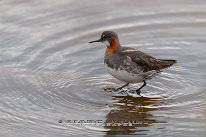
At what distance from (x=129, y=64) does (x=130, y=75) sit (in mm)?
276

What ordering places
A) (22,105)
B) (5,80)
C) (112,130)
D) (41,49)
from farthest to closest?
(41,49)
(5,80)
(22,105)
(112,130)

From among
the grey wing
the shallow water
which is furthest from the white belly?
the shallow water

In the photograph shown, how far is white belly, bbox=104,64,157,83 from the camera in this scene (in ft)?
35.2

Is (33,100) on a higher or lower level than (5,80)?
lower

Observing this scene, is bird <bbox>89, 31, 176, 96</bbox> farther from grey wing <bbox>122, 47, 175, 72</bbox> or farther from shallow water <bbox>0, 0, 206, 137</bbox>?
shallow water <bbox>0, 0, 206, 137</bbox>

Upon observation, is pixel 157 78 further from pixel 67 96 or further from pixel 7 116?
pixel 7 116

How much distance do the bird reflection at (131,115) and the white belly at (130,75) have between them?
1.55 ft

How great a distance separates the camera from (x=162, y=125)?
370 inches

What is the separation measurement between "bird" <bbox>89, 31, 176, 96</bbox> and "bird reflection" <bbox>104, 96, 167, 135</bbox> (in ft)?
1.79

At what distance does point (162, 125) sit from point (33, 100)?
317 centimetres

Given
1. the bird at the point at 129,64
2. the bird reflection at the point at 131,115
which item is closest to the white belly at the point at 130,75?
the bird at the point at 129,64

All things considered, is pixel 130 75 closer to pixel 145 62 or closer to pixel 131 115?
pixel 145 62

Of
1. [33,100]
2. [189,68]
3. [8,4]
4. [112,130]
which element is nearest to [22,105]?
[33,100]

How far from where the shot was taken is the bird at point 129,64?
35.4 ft
